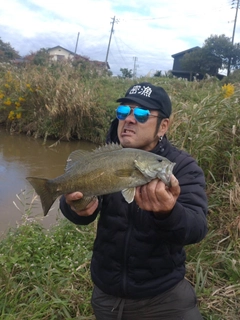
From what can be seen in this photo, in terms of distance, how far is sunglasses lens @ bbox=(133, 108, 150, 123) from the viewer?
7.12 ft

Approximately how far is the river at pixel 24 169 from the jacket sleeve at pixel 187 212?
283cm

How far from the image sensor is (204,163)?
4.29 m

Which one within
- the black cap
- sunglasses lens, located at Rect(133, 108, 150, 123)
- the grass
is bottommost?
the grass

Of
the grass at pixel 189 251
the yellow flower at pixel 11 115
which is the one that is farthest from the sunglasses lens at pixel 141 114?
the yellow flower at pixel 11 115

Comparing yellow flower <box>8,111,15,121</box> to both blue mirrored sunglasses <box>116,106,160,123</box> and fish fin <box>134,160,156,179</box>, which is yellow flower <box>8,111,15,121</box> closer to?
blue mirrored sunglasses <box>116,106,160,123</box>

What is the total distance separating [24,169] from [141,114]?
6.65 metres

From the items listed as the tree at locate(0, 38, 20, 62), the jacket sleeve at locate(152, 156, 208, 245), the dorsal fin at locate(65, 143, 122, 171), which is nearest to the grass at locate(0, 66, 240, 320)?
the jacket sleeve at locate(152, 156, 208, 245)

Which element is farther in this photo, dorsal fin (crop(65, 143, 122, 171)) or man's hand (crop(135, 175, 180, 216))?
dorsal fin (crop(65, 143, 122, 171))

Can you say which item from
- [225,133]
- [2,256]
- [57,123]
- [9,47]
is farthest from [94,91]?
[9,47]

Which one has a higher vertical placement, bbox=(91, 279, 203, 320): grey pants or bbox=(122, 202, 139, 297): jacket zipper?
bbox=(122, 202, 139, 297): jacket zipper

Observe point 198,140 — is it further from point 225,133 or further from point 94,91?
point 94,91

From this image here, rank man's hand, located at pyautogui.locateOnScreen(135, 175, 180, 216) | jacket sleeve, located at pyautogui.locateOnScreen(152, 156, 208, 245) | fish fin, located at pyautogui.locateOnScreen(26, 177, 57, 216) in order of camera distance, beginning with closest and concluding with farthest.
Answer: man's hand, located at pyautogui.locateOnScreen(135, 175, 180, 216) → jacket sleeve, located at pyautogui.locateOnScreen(152, 156, 208, 245) → fish fin, located at pyautogui.locateOnScreen(26, 177, 57, 216)

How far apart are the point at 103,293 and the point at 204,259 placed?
146 centimetres

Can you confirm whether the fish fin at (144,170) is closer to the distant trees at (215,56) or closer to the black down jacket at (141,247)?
the black down jacket at (141,247)
